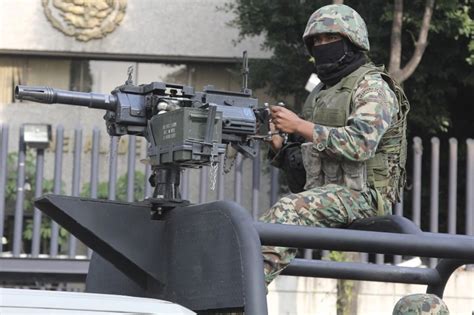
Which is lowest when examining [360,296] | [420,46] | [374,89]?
[360,296]

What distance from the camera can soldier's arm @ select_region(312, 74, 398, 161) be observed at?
149 inches

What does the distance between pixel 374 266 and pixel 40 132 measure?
6.13 metres

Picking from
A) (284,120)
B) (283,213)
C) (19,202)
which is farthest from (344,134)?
(19,202)

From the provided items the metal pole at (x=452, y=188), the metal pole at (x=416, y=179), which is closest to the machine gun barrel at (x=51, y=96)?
the metal pole at (x=416, y=179)

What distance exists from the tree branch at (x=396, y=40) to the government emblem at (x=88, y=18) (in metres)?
6.92

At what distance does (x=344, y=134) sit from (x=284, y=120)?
0.21 meters

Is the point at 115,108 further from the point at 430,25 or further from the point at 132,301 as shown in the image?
the point at 430,25

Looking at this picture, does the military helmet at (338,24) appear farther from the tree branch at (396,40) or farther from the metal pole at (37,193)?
the tree branch at (396,40)

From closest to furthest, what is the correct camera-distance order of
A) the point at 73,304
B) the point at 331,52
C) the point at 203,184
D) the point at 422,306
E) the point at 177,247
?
the point at 73,304 → the point at 177,247 → the point at 422,306 → the point at 331,52 → the point at 203,184

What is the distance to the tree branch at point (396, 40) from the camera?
12.1 m

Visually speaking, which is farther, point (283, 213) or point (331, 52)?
point (331, 52)

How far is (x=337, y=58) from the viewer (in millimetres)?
4074

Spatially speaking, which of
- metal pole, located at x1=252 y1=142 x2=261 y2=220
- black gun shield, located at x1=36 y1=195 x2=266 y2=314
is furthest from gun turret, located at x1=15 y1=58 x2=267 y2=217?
metal pole, located at x1=252 y1=142 x2=261 y2=220

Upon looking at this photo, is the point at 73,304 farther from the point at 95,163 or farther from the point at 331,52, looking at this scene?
the point at 95,163
